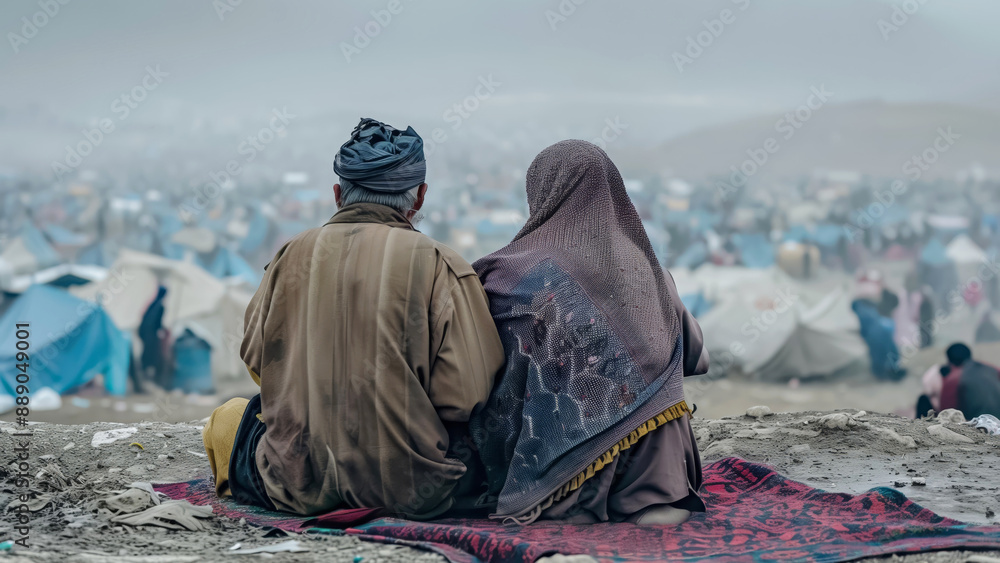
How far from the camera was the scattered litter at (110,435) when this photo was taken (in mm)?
3887

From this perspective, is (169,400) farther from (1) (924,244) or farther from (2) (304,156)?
(1) (924,244)

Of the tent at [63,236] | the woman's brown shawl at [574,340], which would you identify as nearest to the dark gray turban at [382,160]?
the woman's brown shawl at [574,340]

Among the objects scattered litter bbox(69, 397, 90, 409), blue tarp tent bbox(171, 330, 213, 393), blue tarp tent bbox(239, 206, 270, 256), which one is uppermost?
blue tarp tent bbox(239, 206, 270, 256)

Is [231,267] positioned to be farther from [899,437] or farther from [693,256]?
[899,437]

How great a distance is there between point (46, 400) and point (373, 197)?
912 cm

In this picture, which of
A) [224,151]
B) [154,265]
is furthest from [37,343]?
[224,151]

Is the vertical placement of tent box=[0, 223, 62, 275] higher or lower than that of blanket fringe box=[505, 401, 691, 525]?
higher

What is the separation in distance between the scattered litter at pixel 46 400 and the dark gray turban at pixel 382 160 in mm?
8863

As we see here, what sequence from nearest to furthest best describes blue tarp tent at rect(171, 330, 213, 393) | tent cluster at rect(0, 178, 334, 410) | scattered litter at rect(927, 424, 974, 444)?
scattered litter at rect(927, 424, 974, 444) < tent cluster at rect(0, 178, 334, 410) < blue tarp tent at rect(171, 330, 213, 393)

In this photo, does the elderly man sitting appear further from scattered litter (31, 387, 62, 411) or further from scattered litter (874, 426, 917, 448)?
scattered litter (31, 387, 62, 411)

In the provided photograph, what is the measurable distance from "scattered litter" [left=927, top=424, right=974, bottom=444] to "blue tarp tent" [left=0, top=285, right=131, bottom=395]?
9401mm

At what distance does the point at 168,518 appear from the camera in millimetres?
2334

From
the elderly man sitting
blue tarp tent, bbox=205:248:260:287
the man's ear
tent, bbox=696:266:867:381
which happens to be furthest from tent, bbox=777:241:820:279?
the elderly man sitting

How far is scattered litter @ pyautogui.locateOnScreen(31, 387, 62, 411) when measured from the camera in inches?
386
